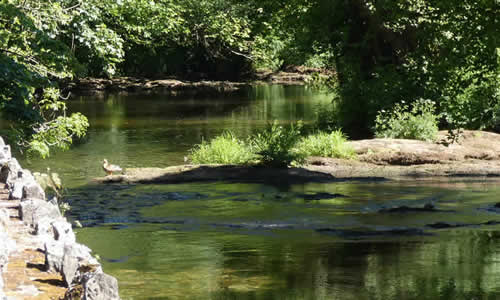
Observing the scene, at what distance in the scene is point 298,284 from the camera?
487 inches

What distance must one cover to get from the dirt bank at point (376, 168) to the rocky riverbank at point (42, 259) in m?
10.5

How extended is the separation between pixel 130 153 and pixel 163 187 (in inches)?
305

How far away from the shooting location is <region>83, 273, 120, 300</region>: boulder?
7.62 m

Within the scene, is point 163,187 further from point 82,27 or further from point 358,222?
point 358,222

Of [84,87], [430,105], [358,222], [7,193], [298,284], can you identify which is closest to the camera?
[298,284]

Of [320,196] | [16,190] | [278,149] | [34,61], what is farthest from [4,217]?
[278,149]

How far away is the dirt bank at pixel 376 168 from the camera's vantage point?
2330 centimetres

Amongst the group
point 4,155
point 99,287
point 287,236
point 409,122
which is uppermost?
point 4,155

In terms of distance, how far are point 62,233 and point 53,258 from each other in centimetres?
81

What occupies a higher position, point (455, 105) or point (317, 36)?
point (317, 36)

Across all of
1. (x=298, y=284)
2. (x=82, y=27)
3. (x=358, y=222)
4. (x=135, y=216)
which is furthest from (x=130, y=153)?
(x=298, y=284)

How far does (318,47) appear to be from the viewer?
31984 mm

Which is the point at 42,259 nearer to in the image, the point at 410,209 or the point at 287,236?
the point at 287,236

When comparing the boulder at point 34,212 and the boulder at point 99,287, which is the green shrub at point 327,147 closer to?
the boulder at point 34,212
